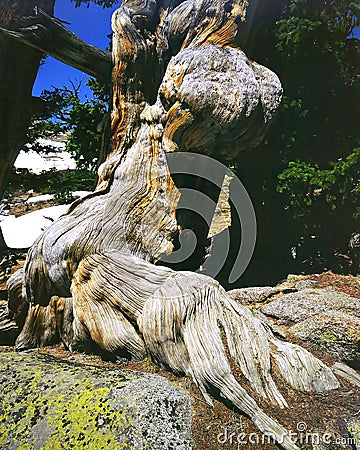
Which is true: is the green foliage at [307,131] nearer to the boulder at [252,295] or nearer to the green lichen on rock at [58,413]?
the boulder at [252,295]

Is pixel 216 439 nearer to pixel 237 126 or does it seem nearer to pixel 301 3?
pixel 237 126

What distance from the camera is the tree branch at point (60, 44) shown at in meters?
6.30

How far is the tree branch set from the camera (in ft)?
20.7

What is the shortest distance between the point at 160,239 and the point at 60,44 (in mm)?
3433

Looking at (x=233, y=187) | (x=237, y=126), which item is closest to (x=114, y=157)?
(x=237, y=126)

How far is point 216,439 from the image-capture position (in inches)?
108

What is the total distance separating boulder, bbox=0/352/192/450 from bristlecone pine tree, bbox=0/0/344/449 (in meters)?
0.45

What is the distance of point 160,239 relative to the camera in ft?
17.5
